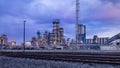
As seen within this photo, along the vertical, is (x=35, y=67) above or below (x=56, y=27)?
below

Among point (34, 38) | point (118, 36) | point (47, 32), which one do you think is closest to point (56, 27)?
point (47, 32)

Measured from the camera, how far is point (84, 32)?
146500 millimetres

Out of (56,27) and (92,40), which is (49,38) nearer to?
(56,27)

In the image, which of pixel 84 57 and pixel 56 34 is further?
pixel 56 34

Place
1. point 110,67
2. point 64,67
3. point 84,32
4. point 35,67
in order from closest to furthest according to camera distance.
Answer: point 110,67 → point 64,67 → point 35,67 → point 84,32

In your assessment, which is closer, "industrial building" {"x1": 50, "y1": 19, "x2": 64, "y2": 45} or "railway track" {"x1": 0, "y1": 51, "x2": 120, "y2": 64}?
"railway track" {"x1": 0, "y1": 51, "x2": 120, "y2": 64}

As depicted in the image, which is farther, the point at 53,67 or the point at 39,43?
the point at 39,43

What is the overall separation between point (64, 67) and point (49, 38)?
147 metres

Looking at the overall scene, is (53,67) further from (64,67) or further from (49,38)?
(49,38)

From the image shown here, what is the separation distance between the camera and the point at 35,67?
2330 centimetres

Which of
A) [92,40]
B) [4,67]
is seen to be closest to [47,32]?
[92,40]

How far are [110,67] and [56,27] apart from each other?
139 meters

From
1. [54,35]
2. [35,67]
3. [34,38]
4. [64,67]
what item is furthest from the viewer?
[34,38]

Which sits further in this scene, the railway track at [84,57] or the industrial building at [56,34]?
the industrial building at [56,34]
